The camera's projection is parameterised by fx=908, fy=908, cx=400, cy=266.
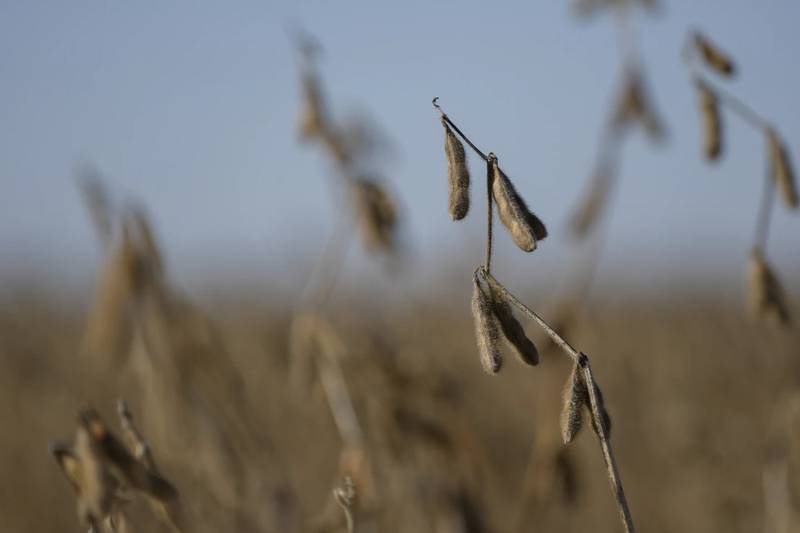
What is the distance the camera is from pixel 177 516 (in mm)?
1527

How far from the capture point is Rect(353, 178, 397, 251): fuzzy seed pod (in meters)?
2.36

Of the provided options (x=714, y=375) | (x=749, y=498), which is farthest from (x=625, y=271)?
(x=749, y=498)

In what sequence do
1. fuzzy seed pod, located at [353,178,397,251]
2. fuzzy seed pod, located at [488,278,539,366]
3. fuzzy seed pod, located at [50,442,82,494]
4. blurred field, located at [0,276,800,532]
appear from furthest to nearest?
1. blurred field, located at [0,276,800,532]
2. fuzzy seed pod, located at [353,178,397,251]
3. fuzzy seed pod, located at [50,442,82,494]
4. fuzzy seed pod, located at [488,278,539,366]

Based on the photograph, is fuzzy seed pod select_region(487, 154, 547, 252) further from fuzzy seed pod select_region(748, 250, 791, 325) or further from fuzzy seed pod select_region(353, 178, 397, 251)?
fuzzy seed pod select_region(353, 178, 397, 251)

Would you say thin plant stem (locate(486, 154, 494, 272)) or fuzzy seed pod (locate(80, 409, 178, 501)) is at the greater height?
thin plant stem (locate(486, 154, 494, 272))

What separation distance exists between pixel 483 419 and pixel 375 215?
2361 mm

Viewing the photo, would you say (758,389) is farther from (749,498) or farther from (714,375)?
(749,498)

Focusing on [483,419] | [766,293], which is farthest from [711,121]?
[483,419]

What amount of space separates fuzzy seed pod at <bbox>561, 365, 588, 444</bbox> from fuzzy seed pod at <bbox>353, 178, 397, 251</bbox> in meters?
1.19

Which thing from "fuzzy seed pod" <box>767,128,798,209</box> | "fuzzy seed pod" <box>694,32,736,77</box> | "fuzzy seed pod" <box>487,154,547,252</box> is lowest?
"fuzzy seed pod" <box>487,154,547,252</box>

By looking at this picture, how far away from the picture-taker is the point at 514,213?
47.3 inches

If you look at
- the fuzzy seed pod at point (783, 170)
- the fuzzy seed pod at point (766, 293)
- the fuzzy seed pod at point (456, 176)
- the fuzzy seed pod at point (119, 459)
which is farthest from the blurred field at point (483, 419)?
the fuzzy seed pod at point (456, 176)

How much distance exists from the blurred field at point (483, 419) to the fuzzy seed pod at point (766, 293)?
19.8 inches

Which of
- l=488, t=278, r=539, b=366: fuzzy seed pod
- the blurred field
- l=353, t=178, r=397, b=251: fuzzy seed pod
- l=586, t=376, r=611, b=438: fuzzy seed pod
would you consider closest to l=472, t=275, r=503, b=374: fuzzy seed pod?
l=488, t=278, r=539, b=366: fuzzy seed pod
